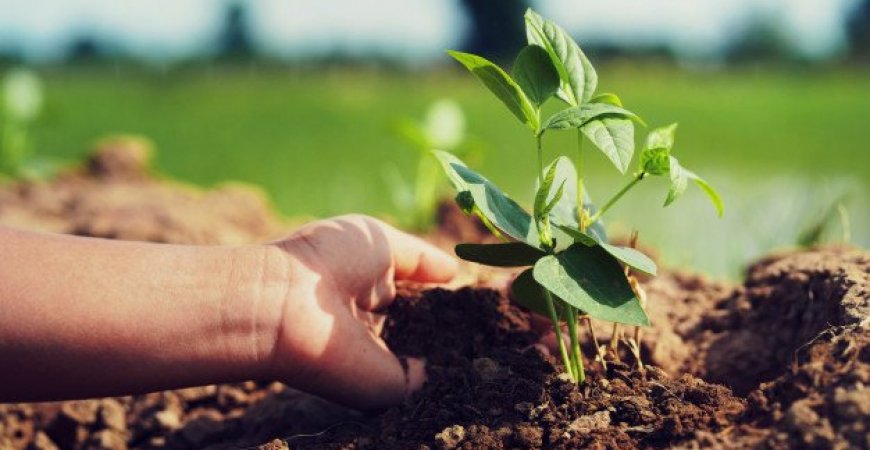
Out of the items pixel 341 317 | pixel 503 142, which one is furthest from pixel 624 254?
pixel 503 142

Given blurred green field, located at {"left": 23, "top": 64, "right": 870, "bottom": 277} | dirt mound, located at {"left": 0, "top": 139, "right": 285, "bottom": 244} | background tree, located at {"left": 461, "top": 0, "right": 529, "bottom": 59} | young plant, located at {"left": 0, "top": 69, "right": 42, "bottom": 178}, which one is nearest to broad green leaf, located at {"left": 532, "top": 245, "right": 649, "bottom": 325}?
blurred green field, located at {"left": 23, "top": 64, "right": 870, "bottom": 277}

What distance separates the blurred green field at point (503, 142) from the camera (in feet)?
9.53

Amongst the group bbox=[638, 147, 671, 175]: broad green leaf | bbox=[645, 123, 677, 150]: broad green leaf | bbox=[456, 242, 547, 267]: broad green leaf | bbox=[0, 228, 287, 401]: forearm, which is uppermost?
bbox=[645, 123, 677, 150]: broad green leaf

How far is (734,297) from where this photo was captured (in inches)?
71.4

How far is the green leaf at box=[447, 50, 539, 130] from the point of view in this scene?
3.91ft

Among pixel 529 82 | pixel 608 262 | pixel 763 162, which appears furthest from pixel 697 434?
pixel 763 162

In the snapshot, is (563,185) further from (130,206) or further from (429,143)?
(130,206)

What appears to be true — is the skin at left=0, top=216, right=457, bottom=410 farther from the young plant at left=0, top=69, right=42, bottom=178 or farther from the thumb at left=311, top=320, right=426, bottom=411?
the young plant at left=0, top=69, right=42, bottom=178

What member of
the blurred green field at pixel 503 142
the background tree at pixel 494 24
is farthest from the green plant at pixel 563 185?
the background tree at pixel 494 24

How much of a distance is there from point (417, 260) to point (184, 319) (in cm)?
43

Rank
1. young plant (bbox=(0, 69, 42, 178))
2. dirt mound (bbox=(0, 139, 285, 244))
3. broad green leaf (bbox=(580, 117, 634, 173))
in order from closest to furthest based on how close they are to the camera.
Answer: broad green leaf (bbox=(580, 117, 634, 173)) → dirt mound (bbox=(0, 139, 285, 244)) → young plant (bbox=(0, 69, 42, 178))

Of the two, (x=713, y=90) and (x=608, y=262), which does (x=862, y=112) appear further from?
(x=608, y=262)

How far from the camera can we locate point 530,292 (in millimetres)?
1367

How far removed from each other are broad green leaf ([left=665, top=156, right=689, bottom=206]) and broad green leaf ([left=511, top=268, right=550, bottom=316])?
25 centimetres
